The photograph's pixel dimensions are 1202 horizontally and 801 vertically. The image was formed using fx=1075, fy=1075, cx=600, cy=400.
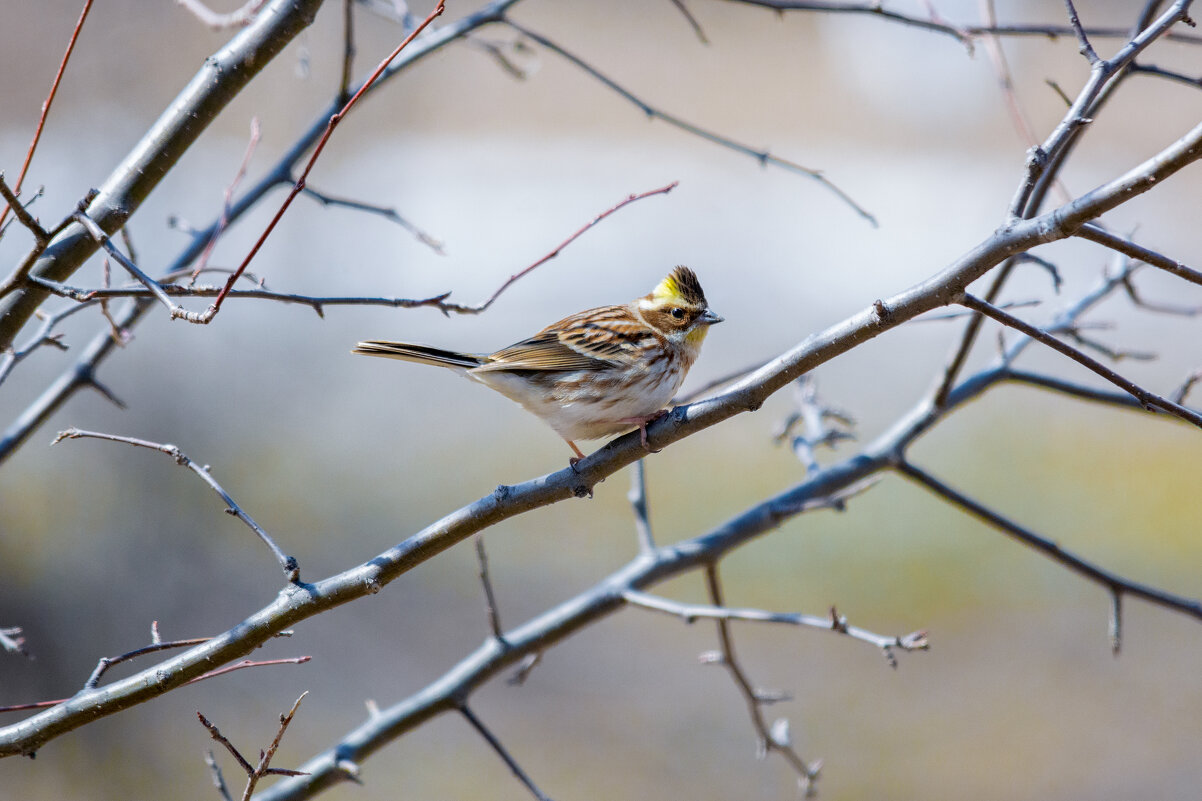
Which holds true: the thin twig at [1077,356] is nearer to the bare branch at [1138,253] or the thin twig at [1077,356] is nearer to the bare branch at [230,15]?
the bare branch at [1138,253]

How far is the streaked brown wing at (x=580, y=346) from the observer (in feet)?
11.3

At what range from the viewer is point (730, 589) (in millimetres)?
8031

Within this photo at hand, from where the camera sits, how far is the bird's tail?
3055mm

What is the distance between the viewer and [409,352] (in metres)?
3.12

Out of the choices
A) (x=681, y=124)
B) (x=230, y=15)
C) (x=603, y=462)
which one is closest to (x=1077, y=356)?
(x=603, y=462)

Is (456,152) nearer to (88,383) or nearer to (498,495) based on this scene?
(88,383)

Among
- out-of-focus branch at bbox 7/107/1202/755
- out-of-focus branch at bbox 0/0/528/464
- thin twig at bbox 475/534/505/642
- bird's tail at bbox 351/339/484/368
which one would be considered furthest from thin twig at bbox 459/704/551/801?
out-of-focus branch at bbox 0/0/528/464

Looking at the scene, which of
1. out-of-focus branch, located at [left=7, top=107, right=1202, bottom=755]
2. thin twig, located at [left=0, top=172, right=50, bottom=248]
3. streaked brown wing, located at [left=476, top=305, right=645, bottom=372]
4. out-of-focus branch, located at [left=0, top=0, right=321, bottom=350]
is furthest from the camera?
streaked brown wing, located at [left=476, top=305, right=645, bottom=372]

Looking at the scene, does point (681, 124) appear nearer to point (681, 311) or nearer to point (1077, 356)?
point (681, 311)

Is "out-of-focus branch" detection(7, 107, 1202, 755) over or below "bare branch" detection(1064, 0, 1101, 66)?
below

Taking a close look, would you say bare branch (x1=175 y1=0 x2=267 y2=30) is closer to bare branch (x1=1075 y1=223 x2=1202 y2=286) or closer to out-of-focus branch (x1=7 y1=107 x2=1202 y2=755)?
out-of-focus branch (x1=7 y1=107 x2=1202 y2=755)

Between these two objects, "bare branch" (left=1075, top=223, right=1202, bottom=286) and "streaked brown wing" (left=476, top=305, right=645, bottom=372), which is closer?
"bare branch" (left=1075, top=223, right=1202, bottom=286)

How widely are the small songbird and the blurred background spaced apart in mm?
1264

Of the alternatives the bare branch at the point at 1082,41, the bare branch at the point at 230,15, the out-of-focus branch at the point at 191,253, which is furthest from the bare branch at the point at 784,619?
the bare branch at the point at 230,15
